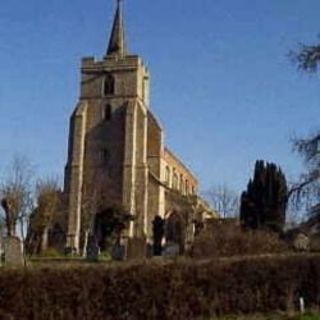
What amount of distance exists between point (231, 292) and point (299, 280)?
1.97 meters

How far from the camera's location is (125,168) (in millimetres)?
82188

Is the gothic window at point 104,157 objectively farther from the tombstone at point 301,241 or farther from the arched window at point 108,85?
the tombstone at point 301,241

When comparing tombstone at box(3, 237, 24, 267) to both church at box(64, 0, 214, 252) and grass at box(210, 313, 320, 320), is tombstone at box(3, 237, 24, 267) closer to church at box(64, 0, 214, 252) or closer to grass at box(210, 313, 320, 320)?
grass at box(210, 313, 320, 320)

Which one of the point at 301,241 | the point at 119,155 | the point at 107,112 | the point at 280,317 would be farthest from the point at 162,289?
the point at 107,112

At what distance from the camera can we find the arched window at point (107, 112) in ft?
286

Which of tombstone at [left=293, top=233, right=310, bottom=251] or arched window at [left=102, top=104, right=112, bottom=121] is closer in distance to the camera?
tombstone at [left=293, top=233, right=310, bottom=251]

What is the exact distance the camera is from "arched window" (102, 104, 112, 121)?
3428 inches

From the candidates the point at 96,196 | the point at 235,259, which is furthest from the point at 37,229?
the point at 235,259

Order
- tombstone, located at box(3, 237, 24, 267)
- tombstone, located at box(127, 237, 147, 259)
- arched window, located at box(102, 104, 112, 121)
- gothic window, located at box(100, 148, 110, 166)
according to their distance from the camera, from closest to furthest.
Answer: tombstone, located at box(3, 237, 24, 267) < tombstone, located at box(127, 237, 147, 259) < gothic window, located at box(100, 148, 110, 166) < arched window, located at box(102, 104, 112, 121)

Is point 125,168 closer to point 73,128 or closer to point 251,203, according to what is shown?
point 73,128

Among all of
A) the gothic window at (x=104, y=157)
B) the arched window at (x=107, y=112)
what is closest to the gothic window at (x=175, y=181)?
the gothic window at (x=104, y=157)

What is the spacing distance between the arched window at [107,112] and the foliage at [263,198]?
33.5 metres

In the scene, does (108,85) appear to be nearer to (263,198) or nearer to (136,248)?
(263,198)

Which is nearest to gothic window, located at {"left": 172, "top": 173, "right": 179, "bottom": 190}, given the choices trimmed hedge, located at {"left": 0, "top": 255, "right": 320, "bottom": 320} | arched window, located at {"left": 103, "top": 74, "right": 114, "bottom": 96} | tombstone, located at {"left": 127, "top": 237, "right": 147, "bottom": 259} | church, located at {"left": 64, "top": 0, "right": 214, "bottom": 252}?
church, located at {"left": 64, "top": 0, "right": 214, "bottom": 252}
